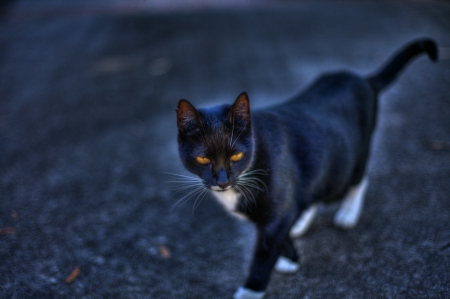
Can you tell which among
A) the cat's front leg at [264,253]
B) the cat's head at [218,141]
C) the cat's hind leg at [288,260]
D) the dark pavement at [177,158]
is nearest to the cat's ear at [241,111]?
the cat's head at [218,141]

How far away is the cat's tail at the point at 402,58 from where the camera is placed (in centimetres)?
189

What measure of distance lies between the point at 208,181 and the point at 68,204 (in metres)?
1.27

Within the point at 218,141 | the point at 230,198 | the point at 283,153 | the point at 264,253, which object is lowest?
the point at 264,253

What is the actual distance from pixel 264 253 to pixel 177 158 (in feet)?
4.13

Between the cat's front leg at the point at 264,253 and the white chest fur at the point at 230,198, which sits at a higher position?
the white chest fur at the point at 230,198

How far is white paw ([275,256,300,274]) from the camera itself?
179cm

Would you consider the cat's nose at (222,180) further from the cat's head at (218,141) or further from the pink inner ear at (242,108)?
the pink inner ear at (242,108)

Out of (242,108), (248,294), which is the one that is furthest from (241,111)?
(248,294)

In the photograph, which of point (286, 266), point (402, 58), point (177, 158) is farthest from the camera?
point (177, 158)

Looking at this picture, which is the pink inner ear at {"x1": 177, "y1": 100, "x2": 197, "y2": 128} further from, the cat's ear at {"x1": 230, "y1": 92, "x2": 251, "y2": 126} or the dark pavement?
the dark pavement

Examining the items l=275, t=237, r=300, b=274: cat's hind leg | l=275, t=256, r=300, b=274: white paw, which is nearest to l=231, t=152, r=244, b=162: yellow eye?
l=275, t=237, r=300, b=274: cat's hind leg

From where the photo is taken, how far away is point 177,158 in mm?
2645

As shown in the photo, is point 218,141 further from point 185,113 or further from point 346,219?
point 346,219

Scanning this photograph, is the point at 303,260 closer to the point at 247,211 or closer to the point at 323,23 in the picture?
Answer: the point at 247,211
